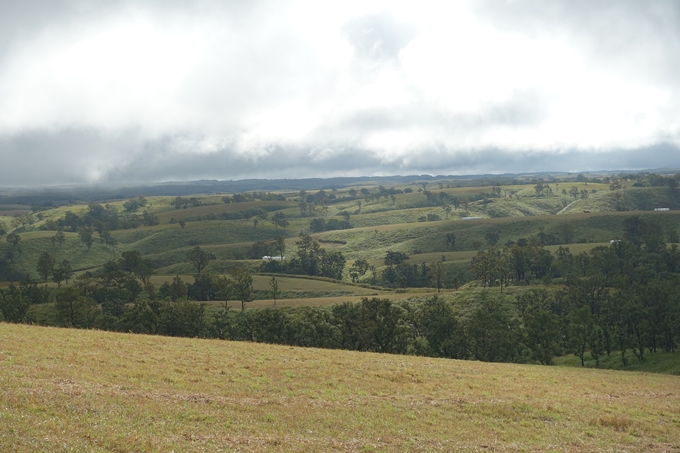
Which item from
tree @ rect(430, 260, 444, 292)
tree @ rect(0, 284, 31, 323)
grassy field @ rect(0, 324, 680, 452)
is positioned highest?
grassy field @ rect(0, 324, 680, 452)

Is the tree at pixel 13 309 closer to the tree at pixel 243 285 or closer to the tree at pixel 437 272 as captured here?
the tree at pixel 243 285

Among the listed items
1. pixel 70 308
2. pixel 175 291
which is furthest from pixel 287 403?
pixel 175 291

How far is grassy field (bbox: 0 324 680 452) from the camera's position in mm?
23391

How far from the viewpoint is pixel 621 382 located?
1898 inches

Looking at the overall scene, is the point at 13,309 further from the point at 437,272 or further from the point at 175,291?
the point at 437,272

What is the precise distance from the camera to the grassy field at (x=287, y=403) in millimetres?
23391

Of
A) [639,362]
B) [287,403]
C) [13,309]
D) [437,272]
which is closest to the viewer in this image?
[287,403]

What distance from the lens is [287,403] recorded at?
31000mm

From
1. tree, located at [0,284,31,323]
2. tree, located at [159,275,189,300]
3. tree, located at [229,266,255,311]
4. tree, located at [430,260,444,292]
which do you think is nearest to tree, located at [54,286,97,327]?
tree, located at [0,284,31,323]

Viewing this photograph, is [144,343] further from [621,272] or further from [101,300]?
[621,272]

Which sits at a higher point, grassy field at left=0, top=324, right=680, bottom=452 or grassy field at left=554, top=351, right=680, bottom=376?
grassy field at left=0, top=324, right=680, bottom=452

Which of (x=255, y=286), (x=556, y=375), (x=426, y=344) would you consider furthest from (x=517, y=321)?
(x=255, y=286)

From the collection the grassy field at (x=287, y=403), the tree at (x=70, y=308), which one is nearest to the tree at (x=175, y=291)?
the tree at (x=70, y=308)

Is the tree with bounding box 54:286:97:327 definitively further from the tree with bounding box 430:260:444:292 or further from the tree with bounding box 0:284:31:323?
the tree with bounding box 430:260:444:292
